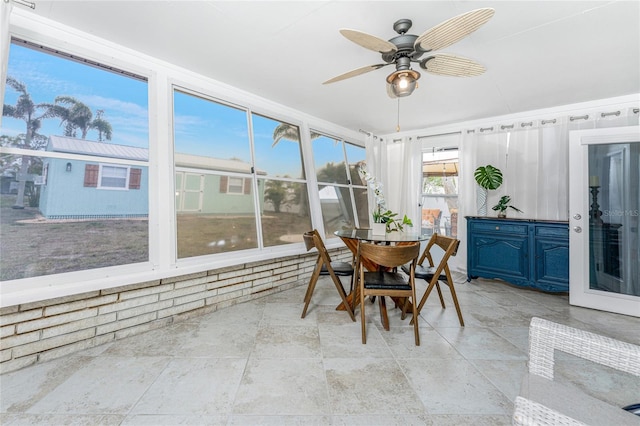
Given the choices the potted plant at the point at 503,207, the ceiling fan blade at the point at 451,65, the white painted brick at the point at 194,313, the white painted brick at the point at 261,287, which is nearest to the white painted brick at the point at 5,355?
the white painted brick at the point at 194,313

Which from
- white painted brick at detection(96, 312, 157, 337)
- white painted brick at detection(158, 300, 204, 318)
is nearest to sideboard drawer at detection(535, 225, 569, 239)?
white painted brick at detection(158, 300, 204, 318)

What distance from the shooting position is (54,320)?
1900mm

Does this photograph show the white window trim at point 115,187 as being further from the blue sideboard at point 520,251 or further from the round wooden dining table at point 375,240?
the blue sideboard at point 520,251

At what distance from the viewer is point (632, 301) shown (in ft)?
9.18

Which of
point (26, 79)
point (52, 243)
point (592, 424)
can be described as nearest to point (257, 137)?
point (26, 79)

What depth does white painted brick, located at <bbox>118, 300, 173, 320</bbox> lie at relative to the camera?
2.21m

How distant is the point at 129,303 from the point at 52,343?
49cm

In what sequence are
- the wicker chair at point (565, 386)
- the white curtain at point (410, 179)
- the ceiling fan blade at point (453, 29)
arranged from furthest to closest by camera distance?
the white curtain at point (410, 179)
the ceiling fan blade at point (453, 29)
the wicker chair at point (565, 386)

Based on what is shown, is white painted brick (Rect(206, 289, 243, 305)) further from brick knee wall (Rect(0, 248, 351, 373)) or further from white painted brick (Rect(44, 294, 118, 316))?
white painted brick (Rect(44, 294, 118, 316))

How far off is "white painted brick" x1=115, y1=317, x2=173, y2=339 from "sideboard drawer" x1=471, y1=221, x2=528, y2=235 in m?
4.02

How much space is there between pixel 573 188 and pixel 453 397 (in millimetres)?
3047

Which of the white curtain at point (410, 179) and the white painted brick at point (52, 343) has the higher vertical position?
the white curtain at point (410, 179)

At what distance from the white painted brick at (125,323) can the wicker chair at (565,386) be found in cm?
266

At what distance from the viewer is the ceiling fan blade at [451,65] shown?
182 cm
